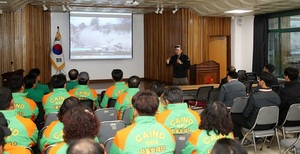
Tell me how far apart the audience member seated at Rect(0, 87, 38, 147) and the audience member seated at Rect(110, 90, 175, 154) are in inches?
36.1

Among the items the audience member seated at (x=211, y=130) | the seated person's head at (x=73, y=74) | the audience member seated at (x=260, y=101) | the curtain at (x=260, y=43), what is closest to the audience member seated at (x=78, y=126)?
the audience member seated at (x=211, y=130)

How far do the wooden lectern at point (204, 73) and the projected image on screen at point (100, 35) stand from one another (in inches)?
130

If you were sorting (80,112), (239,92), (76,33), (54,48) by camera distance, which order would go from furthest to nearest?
(76,33) < (54,48) < (239,92) < (80,112)

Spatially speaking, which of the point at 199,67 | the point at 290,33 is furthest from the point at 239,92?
the point at 290,33

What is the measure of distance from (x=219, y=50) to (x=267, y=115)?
27.4 ft

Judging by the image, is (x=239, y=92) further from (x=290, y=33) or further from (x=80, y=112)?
(x=290, y=33)

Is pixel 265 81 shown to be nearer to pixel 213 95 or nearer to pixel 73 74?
pixel 213 95

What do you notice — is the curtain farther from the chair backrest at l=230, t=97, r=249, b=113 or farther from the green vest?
the green vest

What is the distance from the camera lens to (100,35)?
42.0ft

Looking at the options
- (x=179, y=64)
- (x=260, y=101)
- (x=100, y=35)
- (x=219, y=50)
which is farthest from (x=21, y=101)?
(x=219, y=50)

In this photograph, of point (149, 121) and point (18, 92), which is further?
point (18, 92)

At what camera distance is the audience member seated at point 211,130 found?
8.34ft

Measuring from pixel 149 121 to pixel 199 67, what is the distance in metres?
8.60

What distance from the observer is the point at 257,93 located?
460 cm
